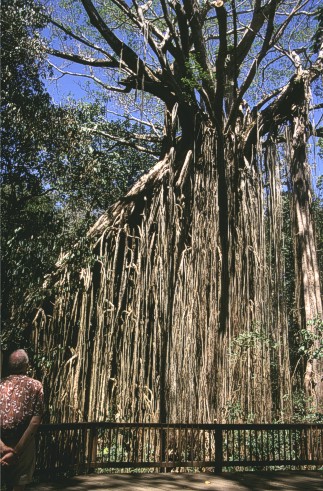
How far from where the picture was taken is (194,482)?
507cm

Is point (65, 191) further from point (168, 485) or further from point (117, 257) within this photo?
point (168, 485)

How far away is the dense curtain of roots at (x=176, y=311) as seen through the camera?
6.38 m

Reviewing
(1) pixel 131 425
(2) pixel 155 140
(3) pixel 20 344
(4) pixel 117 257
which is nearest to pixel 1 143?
(3) pixel 20 344

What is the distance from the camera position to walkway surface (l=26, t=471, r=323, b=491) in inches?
184

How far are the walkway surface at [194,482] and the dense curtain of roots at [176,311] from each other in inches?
43.3

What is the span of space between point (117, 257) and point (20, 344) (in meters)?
2.66

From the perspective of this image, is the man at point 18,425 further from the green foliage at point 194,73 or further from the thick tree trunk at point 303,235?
the thick tree trunk at point 303,235

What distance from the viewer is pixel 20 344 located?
501cm

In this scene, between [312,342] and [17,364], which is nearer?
[17,364]

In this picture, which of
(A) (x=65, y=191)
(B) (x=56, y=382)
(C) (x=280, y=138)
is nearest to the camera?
(B) (x=56, y=382)

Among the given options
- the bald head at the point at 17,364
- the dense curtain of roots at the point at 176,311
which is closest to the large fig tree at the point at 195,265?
the dense curtain of roots at the point at 176,311

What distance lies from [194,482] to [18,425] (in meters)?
3.03

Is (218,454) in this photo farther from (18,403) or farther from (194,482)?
(18,403)

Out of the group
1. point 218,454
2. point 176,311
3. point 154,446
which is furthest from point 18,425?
point 176,311
